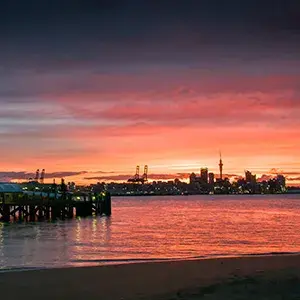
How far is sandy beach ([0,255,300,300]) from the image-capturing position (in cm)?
1530

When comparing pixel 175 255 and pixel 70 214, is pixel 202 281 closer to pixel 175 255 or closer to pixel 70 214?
pixel 175 255

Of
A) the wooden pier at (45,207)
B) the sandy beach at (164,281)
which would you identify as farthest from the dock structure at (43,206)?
the sandy beach at (164,281)

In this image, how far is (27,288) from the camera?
648 inches

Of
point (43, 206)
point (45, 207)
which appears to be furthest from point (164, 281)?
point (45, 207)

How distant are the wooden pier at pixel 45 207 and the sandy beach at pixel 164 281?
5374 cm

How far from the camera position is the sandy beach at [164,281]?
15.3 metres

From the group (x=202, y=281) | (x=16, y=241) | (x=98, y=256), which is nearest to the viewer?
(x=202, y=281)

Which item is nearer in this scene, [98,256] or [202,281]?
[202,281]

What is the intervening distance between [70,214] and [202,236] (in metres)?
35.4

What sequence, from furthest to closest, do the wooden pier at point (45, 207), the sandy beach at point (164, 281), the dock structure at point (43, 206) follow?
the dock structure at point (43, 206), the wooden pier at point (45, 207), the sandy beach at point (164, 281)

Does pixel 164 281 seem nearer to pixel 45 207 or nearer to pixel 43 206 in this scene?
pixel 43 206

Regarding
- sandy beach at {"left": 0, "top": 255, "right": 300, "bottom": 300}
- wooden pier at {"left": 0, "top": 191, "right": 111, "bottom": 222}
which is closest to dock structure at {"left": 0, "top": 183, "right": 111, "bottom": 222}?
wooden pier at {"left": 0, "top": 191, "right": 111, "bottom": 222}

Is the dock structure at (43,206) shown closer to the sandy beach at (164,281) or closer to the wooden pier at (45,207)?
the wooden pier at (45,207)

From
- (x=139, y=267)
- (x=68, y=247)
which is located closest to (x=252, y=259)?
(x=139, y=267)
